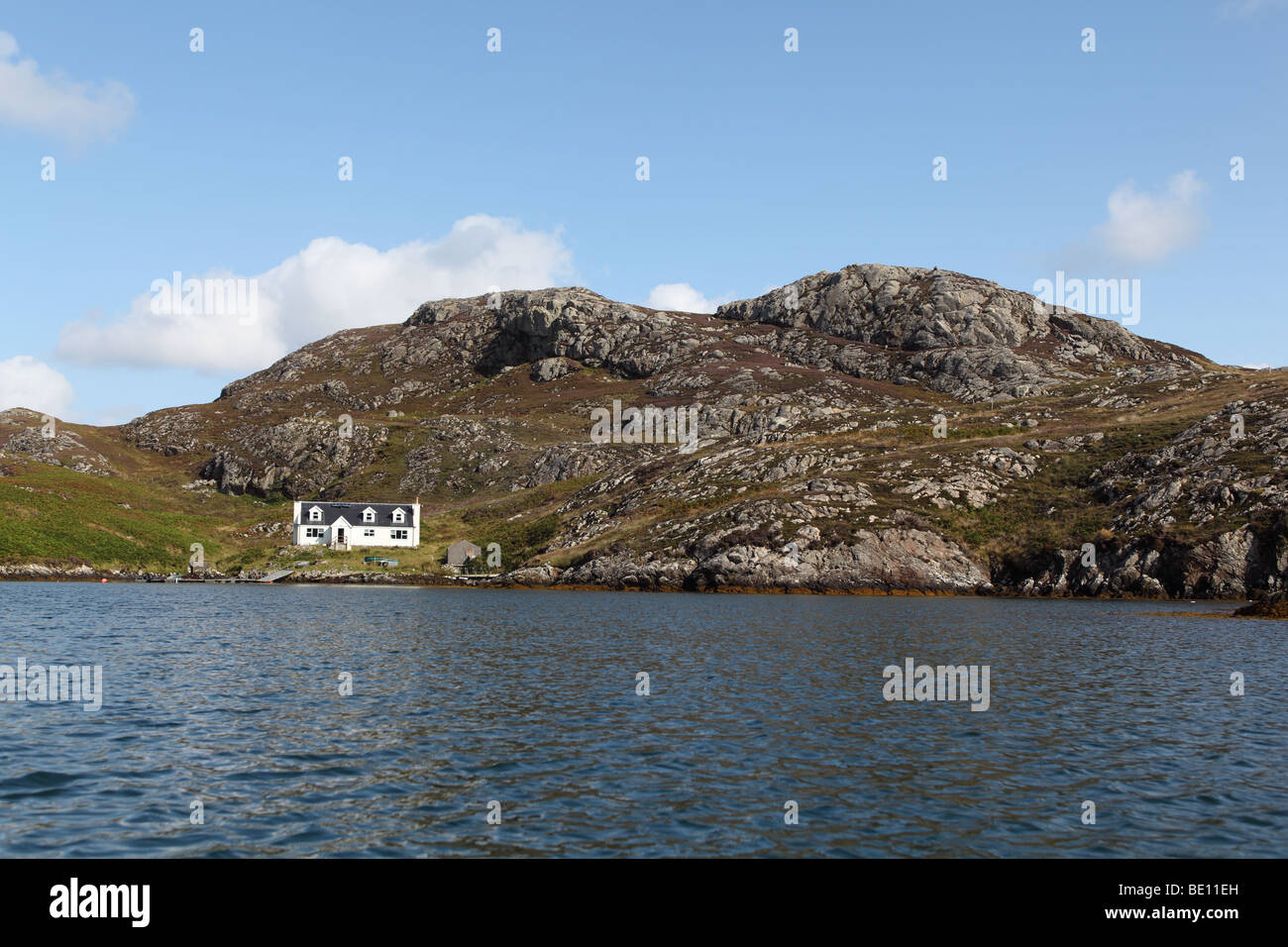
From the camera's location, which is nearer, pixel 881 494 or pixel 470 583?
pixel 881 494

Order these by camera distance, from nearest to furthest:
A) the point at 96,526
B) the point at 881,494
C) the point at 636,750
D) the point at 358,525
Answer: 1. the point at 636,750
2. the point at 881,494
3. the point at 96,526
4. the point at 358,525

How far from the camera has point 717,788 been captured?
21.6 m

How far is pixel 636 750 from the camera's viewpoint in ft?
82.4

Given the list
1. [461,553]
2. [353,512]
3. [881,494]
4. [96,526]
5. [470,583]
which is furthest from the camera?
[353,512]

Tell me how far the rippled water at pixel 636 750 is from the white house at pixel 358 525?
93326 millimetres

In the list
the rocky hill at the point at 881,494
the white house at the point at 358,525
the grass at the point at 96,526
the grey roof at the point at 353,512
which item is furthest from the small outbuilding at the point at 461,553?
the grass at the point at 96,526

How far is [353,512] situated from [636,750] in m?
133

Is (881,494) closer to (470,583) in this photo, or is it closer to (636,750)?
(470,583)

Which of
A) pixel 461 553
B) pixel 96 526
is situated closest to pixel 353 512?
pixel 461 553

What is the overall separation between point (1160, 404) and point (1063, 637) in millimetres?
100830

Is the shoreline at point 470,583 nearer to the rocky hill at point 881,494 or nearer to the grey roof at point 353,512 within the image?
the rocky hill at point 881,494

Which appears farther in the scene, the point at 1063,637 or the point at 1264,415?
the point at 1264,415
